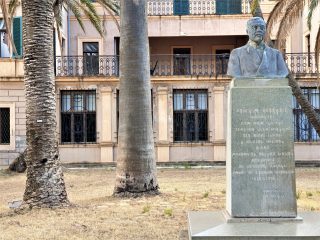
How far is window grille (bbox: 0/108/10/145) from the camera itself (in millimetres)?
27078

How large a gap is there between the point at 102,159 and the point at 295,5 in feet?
44.0

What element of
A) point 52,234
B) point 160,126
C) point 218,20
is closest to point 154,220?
point 52,234

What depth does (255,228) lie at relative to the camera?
23.4ft

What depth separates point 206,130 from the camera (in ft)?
91.3

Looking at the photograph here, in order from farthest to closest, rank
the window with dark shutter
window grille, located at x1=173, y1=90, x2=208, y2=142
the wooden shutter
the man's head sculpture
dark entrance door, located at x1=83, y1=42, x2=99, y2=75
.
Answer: the wooden shutter, dark entrance door, located at x1=83, y1=42, x2=99, y2=75, window grille, located at x1=173, y1=90, x2=208, y2=142, the window with dark shutter, the man's head sculpture

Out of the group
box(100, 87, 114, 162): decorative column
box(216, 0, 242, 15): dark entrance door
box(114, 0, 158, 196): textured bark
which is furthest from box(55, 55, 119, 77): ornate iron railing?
box(114, 0, 158, 196): textured bark

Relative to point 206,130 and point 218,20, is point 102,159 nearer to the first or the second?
point 206,130

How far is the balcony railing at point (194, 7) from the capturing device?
101 feet

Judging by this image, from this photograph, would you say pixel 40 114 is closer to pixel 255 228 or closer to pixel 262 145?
pixel 262 145

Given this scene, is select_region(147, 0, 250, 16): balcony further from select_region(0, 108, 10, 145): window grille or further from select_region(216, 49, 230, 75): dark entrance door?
select_region(0, 108, 10, 145): window grille

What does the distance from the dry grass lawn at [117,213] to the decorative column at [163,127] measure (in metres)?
10.0

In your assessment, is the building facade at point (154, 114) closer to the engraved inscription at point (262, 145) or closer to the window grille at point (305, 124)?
the window grille at point (305, 124)

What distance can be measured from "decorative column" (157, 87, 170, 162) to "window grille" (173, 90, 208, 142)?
19.6 inches

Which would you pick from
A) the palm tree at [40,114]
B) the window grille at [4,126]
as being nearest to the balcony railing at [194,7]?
the window grille at [4,126]
